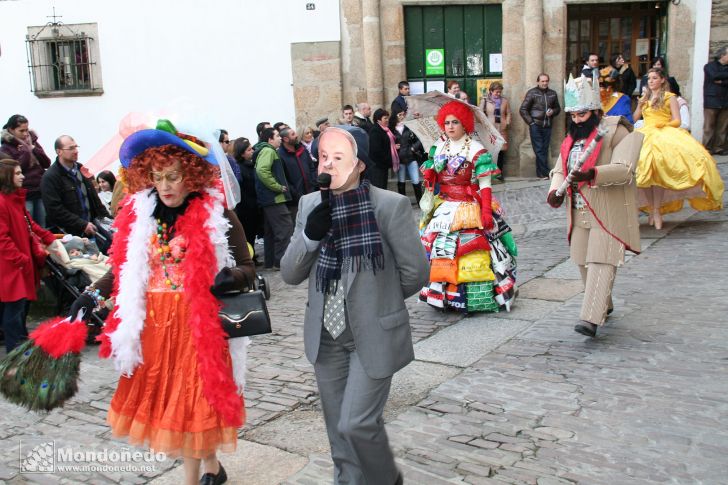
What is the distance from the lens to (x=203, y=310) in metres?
3.53

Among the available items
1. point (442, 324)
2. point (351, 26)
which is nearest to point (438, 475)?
point (442, 324)

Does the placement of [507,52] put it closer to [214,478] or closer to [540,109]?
[540,109]

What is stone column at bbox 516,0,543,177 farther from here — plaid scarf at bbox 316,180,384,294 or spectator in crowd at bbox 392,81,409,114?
plaid scarf at bbox 316,180,384,294

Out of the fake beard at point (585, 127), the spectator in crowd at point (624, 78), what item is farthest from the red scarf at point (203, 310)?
the spectator in crowd at point (624, 78)

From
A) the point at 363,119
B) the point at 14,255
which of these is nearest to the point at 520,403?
the point at 14,255

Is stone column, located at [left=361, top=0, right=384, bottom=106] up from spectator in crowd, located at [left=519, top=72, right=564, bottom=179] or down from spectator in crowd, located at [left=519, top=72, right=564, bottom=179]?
up

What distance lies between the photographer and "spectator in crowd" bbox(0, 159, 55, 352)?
6176 mm

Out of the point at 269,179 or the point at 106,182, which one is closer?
the point at 106,182

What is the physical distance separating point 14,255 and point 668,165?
7.42 meters

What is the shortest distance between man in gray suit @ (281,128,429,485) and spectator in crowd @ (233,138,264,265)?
252 inches

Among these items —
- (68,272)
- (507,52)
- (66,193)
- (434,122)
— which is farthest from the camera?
(507,52)

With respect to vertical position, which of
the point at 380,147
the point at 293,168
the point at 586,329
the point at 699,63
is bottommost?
the point at 586,329

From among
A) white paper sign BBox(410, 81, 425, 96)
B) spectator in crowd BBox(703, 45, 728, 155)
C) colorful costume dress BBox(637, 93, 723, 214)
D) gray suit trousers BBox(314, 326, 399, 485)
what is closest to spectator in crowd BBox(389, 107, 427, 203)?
white paper sign BBox(410, 81, 425, 96)

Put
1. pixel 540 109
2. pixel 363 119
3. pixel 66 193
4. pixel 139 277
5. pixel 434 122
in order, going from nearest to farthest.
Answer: pixel 139 277, pixel 434 122, pixel 66 193, pixel 363 119, pixel 540 109
